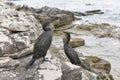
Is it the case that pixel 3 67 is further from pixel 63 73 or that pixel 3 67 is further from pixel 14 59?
pixel 63 73

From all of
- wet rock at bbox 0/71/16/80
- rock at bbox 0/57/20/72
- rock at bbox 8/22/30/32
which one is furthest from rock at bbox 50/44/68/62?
wet rock at bbox 0/71/16/80

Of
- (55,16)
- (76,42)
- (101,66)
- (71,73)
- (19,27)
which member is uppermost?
(19,27)

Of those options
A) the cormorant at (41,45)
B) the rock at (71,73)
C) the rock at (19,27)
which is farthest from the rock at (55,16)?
the cormorant at (41,45)

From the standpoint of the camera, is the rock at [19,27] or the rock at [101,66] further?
→ the rock at [101,66]

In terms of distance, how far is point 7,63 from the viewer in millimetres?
7629

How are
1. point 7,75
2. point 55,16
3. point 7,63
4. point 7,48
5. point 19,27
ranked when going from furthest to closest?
point 55,16 → point 19,27 → point 7,48 → point 7,63 → point 7,75

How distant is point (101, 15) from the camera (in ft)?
98.8

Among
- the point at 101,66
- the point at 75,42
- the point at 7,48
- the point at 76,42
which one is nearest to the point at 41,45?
the point at 7,48

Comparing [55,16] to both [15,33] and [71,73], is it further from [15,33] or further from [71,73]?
[71,73]

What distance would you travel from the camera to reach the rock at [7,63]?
7569 millimetres

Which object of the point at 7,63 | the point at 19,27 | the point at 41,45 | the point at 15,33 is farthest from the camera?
the point at 19,27

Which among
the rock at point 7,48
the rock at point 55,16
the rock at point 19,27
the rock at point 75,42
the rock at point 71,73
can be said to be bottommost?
the rock at point 75,42

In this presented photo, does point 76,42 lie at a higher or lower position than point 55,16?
lower

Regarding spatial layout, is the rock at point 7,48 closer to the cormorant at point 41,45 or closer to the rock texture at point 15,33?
the rock texture at point 15,33
